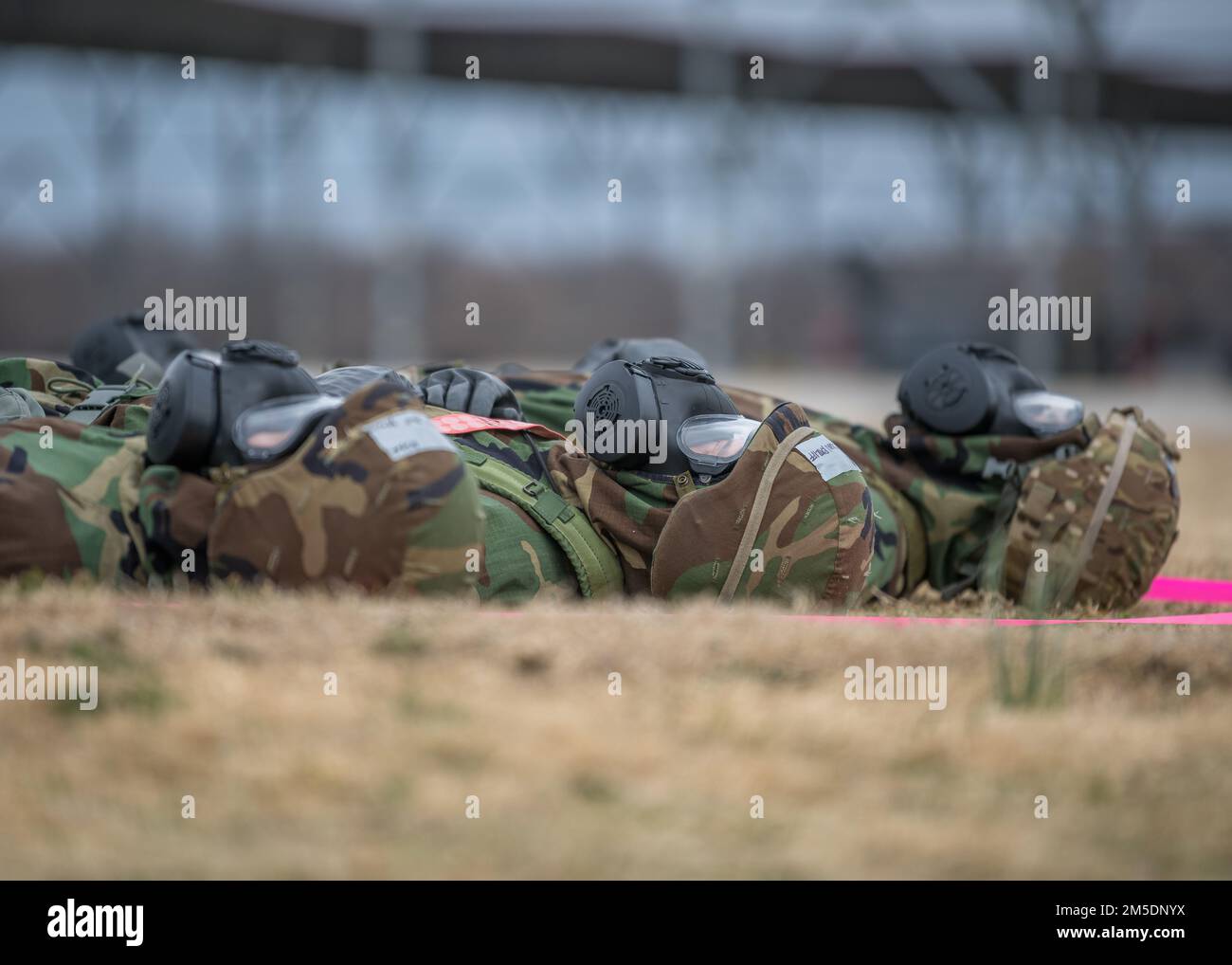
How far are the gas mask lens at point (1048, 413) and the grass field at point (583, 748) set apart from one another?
1.36 metres

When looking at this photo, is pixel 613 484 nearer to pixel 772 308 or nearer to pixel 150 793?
pixel 150 793

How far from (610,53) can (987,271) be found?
18.8 meters

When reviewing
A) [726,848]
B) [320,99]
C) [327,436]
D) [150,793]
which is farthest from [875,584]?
[320,99]

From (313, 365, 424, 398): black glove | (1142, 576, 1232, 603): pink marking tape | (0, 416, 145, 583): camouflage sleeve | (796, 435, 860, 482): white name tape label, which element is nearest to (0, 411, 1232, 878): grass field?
(0, 416, 145, 583): camouflage sleeve

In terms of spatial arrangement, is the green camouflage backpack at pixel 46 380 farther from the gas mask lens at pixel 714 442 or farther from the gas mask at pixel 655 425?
the gas mask lens at pixel 714 442

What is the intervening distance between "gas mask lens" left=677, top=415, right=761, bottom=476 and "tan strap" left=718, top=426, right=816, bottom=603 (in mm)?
146

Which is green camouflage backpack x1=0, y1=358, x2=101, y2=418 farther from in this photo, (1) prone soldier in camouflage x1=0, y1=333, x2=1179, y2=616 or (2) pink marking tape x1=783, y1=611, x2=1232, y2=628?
(2) pink marking tape x1=783, y1=611, x2=1232, y2=628

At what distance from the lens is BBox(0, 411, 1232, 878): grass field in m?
1.88

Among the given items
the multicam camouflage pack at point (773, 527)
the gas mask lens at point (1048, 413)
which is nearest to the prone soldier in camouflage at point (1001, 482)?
the gas mask lens at point (1048, 413)

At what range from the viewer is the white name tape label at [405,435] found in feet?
9.08

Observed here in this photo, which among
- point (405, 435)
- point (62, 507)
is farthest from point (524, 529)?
point (62, 507)

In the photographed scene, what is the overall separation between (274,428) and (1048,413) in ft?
7.36

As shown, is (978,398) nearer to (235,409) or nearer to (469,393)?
(469,393)

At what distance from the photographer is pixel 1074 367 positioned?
900 inches
